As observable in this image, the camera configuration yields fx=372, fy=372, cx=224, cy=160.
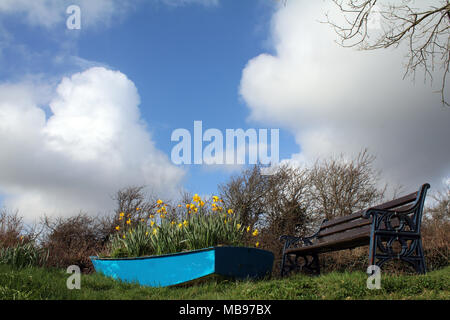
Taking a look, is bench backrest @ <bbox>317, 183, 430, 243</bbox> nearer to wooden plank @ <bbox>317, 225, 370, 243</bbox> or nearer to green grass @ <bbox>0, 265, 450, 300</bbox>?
wooden plank @ <bbox>317, 225, 370, 243</bbox>

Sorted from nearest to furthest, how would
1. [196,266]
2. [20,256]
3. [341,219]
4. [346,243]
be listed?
1. [196,266]
2. [346,243]
3. [341,219]
4. [20,256]

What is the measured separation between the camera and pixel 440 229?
7773 mm

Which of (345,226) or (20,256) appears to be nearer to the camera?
(345,226)

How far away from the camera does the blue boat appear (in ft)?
17.9

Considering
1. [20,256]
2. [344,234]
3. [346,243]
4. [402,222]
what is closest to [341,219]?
[344,234]

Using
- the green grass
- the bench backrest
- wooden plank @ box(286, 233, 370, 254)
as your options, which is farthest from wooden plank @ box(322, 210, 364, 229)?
the green grass

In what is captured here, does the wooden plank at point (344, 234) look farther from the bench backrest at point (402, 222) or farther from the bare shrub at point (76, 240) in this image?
the bare shrub at point (76, 240)

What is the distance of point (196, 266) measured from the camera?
5.58 metres

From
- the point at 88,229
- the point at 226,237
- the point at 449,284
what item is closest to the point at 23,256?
→ the point at 226,237

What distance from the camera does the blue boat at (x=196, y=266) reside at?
5461 millimetres

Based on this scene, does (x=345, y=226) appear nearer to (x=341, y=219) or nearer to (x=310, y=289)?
(x=341, y=219)

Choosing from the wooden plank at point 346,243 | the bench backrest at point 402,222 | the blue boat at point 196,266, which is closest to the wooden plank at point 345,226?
the bench backrest at point 402,222

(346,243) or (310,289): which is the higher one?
(346,243)

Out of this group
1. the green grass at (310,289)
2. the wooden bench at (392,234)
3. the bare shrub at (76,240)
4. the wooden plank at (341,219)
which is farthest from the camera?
the bare shrub at (76,240)
